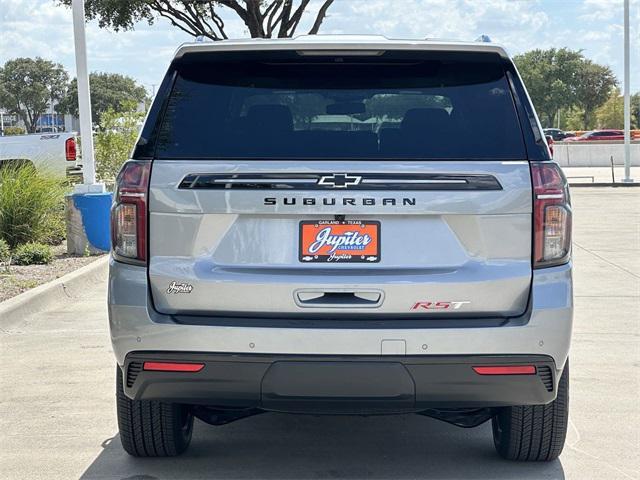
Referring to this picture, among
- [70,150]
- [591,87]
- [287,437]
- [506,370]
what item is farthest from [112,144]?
[591,87]

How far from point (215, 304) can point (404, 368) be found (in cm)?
82

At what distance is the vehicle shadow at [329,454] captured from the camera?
15.9 feet

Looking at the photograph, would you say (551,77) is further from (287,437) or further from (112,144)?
(287,437)

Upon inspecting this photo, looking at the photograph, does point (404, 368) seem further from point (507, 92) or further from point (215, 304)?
point (507, 92)

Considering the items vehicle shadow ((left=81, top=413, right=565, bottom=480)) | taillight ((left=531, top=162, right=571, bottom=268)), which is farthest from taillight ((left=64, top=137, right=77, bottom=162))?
taillight ((left=531, top=162, right=571, bottom=268))

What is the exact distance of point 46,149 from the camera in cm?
1775

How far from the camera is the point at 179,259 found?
13.8 ft

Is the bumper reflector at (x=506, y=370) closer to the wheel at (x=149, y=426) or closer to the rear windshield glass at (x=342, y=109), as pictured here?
the rear windshield glass at (x=342, y=109)

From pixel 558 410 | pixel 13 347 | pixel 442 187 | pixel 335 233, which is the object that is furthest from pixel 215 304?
pixel 13 347

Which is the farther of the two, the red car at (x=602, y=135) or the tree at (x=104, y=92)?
the tree at (x=104, y=92)

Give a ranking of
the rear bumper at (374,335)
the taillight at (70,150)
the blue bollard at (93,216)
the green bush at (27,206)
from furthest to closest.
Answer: the taillight at (70,150) < the green bush at (27,206) < the blue bollard at (93,216) < the rear bumper at (374,335)

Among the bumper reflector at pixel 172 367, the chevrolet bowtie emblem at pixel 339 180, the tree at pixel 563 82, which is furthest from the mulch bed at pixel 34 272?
the tree at pixel 563 82

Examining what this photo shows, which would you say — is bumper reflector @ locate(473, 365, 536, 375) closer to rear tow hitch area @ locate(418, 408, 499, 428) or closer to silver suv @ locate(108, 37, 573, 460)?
silver suv @ locate(108, 37, 573, 460)

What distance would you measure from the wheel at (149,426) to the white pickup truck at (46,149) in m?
12.5
